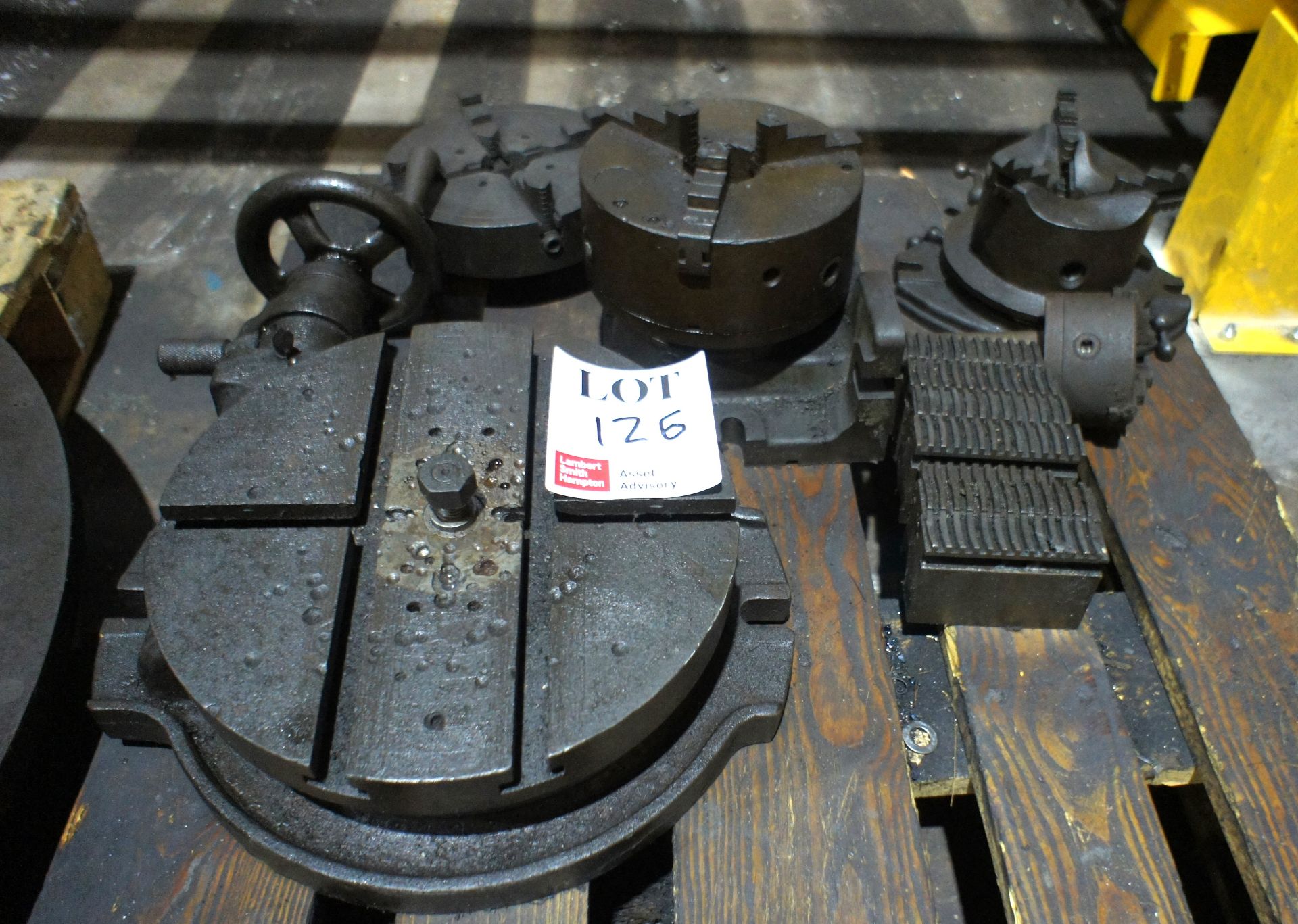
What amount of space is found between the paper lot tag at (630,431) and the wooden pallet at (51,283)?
88 cm

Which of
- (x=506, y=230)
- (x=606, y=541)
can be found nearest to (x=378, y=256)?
(x=506, y=230)

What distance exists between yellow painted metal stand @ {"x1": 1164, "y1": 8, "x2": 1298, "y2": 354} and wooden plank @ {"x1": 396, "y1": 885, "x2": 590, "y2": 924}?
1.32 meters

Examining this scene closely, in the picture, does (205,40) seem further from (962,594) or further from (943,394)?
(962,594)

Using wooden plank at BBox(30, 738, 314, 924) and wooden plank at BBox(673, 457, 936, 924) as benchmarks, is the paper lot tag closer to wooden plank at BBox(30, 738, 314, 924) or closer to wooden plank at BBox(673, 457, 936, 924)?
wooden plank at BBox(673, 457, 936, 924)

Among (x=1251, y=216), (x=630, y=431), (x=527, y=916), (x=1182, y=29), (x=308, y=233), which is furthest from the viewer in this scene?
(x=1182, y=29)

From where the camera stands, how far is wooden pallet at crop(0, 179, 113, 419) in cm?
139

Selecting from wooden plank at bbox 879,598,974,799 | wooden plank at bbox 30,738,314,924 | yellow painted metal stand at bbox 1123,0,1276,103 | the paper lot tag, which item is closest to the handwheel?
the paper lot tag

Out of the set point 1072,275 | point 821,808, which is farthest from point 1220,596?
point 821,808

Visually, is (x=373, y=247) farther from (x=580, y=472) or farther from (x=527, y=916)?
(x=527, y=916)

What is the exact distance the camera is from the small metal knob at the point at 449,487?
0.88m

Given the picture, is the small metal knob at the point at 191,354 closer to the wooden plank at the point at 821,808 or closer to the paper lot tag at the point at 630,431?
the paper lot tag at the point at 630,431

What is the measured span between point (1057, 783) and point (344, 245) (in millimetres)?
1111

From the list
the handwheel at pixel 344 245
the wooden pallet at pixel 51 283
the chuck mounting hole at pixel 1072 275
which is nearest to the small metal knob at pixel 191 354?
the handwheel at pixel 344 245

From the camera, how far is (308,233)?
1.30 metres
